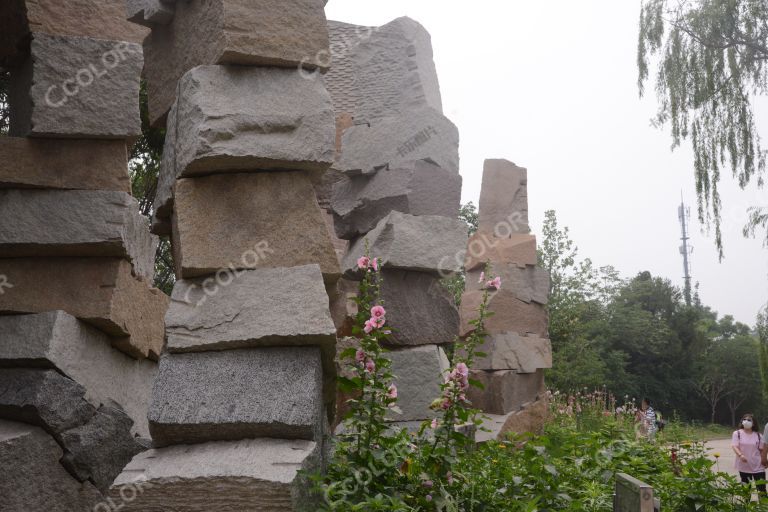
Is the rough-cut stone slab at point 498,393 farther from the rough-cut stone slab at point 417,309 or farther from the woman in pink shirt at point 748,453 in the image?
the rough-cut stone slab at point 417,309

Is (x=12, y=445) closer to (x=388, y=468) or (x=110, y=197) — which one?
(x=110, y=197)

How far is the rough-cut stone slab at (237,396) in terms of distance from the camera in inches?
96.4

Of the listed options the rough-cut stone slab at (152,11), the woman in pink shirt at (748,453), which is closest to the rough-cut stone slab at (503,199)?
the woman in pink shirt at (748,453)

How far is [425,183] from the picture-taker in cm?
489

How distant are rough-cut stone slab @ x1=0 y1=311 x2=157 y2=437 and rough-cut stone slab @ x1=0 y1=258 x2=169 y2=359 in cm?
7

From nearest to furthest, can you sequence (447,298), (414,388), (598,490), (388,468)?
(388,468) < (598,490) < (414,388) < (447,298)

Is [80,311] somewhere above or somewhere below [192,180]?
below

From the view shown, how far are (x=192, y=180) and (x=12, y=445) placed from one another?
6.01 ft

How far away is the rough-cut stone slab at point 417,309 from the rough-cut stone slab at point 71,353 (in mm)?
1617

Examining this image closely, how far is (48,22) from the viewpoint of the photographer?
415cm

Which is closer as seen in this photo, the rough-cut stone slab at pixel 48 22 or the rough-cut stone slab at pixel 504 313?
the rough-cut stone slab at pixel 48 22

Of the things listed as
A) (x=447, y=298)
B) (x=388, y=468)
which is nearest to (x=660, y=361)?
(x=447, y=298)

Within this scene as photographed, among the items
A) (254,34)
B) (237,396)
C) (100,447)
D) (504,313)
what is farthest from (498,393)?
(254,34)

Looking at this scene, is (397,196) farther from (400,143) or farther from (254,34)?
(254,34)
